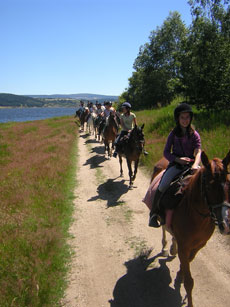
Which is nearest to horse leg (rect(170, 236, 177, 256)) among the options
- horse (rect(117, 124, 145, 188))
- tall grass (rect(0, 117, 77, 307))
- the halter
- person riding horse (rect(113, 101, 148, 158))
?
the halter

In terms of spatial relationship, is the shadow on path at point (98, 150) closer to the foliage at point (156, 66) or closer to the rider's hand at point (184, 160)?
the rider's hand at point (184, 160)

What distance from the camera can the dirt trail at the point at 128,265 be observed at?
4.19 meters

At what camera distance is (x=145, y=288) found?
14.6 feet

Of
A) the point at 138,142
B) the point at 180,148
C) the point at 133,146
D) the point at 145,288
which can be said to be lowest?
the point at 145,288

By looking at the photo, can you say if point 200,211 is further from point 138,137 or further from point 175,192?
point 138,137

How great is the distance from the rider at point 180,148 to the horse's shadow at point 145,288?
97cm

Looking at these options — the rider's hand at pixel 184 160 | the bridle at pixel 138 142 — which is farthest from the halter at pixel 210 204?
the bridle at pixel 138 142

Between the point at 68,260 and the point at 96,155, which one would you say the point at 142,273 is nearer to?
the point at 68,260

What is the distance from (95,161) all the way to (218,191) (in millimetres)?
11968

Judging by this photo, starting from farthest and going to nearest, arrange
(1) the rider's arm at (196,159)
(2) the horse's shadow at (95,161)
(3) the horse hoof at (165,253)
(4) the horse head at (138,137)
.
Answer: (2) the horse's shadow at (95,161), (4) the horse head at (138,137), (3) the horse hoof at (165,253), (1) the rider's arm at (196,159)

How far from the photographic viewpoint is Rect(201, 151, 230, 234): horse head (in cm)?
297

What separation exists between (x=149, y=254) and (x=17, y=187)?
5.92 meters

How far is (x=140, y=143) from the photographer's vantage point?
1009cm

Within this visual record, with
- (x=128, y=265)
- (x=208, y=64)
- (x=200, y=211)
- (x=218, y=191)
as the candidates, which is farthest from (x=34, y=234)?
(x=208, y=64)
